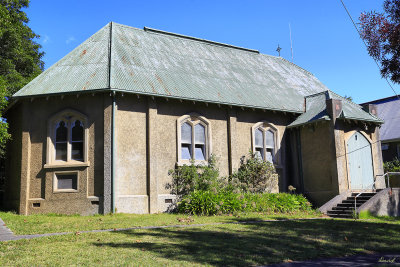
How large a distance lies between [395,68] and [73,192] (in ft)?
40.6

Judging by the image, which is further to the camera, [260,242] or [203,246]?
[260,242]

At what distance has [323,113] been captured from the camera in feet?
62.8

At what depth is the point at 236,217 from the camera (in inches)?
563

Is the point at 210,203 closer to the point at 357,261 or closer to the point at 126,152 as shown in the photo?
the point at 126,152

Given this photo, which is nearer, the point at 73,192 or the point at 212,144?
the point at 73,192

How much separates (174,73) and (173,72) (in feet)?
0.37

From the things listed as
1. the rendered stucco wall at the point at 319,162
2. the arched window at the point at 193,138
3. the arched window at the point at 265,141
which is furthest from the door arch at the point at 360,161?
the arched window at the point at 193,138

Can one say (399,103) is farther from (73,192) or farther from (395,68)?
(73,192)

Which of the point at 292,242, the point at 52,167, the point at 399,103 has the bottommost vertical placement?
the point at 292,242

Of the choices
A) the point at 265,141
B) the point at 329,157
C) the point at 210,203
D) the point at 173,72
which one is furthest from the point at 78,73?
the point at 329,157

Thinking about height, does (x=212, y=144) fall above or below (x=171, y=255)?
above

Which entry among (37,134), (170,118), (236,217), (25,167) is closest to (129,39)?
(170,118)

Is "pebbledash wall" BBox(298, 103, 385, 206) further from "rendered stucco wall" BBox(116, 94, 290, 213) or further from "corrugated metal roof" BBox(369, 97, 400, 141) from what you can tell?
"corrugated metal roof" BBox(369, 97, 400, 141)

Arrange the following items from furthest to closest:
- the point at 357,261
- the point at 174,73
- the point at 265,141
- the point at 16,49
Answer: the point at 16,49 < the point at 265,141 < the point at 174,73 < the point at 357,261
